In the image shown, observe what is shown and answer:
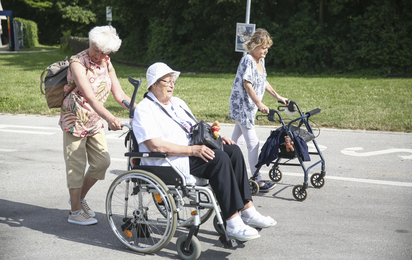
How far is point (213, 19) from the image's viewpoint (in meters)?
26.6

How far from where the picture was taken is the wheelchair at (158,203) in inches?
137

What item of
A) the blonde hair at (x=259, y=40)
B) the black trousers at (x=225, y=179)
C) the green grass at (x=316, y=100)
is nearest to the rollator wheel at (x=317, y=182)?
the blonde hair at (x=259, y=40)

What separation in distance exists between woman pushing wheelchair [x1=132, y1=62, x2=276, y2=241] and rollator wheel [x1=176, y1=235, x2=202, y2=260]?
298 millimetres

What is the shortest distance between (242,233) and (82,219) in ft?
5.75

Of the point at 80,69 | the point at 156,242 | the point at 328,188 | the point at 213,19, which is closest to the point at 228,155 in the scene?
the point at 156,242

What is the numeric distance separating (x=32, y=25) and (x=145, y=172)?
4537cm

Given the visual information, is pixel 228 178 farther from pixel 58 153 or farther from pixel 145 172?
pixel 58 153

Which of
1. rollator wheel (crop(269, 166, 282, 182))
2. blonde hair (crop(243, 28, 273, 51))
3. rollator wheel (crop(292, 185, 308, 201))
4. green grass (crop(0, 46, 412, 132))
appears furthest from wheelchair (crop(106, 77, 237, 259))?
green grass (crop(0, 46, 412, 132))

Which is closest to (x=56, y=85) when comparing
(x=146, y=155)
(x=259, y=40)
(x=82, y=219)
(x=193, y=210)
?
(x=146, y=155)

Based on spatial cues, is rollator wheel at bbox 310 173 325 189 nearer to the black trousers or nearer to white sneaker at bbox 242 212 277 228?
white sneaker at bbox 242 212 277 228

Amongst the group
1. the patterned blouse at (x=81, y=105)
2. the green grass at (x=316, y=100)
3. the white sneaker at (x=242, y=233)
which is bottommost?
the green grass at (x=316, y=100)

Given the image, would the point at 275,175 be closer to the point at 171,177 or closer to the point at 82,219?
the point at 171,177

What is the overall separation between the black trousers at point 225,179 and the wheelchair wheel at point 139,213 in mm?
395

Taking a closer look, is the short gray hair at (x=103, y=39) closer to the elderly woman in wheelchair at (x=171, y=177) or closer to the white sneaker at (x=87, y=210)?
the elderly woman in wheelchair at (x=171, y=177)
